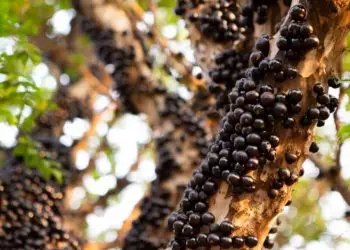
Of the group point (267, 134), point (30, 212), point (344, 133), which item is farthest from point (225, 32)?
point (30, 212)

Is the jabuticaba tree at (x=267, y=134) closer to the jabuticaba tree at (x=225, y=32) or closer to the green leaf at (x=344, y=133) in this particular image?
the green leaf at (x=344, y=133)

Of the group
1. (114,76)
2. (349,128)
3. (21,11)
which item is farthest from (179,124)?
(349,128)

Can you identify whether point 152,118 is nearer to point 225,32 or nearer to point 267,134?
point 225,32

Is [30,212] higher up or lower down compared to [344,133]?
higher up

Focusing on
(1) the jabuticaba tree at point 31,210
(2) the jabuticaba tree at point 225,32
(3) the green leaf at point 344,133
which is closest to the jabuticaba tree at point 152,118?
(1) the jabuticaba tree at point 31,210

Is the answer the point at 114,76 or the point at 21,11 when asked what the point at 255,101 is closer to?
the point at 114,76

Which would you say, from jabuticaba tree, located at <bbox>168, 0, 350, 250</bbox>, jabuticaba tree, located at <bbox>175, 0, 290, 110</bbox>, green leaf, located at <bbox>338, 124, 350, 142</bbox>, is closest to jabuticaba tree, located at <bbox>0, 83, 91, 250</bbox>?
jabuticaba tree, located at <bbox>175, 0, 290, 110</bbox>
